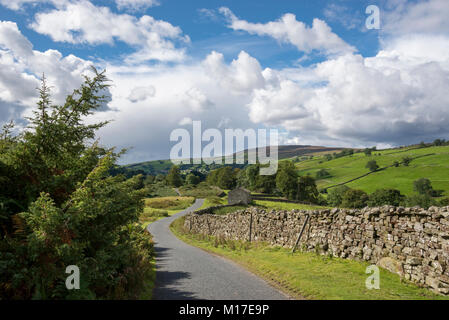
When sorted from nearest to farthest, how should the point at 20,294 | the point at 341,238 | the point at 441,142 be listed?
the point at 20,294 < the point at 341,238 < the point at 441,142

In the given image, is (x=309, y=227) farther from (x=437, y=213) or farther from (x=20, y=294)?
(x=20, y=294)

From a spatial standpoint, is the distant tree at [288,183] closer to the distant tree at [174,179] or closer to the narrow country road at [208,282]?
the distant tree at [174,179]

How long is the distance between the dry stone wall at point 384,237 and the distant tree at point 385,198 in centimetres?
7941

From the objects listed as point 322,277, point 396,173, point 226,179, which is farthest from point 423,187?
point 322,277

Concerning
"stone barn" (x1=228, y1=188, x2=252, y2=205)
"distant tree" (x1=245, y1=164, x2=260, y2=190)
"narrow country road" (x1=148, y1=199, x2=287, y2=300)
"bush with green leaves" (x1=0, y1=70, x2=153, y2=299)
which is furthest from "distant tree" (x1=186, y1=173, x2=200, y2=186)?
"bush with green leaves" (x1=0, y1=70, x2=153, y2=299)

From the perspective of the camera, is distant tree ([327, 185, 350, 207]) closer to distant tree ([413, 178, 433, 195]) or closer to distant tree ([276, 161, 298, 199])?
distant tree ([276, 161, 298, 199])

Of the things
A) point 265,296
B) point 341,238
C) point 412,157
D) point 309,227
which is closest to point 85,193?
point 265,296

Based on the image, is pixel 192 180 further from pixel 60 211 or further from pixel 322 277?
pixel 60 211

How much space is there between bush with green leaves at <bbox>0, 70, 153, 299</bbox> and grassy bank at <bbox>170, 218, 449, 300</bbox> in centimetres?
533

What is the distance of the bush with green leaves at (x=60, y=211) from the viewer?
18.1 ft

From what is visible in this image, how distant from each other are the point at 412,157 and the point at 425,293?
153 m

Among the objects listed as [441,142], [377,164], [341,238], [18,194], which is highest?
[441,142]
